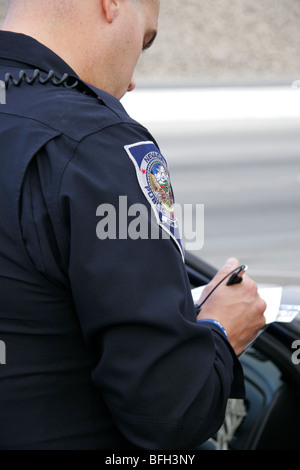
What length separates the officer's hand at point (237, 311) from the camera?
1.27 metres

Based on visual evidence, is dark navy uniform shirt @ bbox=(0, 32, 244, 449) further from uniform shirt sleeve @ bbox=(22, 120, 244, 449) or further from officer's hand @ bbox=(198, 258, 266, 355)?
officer's hand @ bbox=(198, 258, 266, 355)

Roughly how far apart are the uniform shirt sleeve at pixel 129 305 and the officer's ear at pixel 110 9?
0.24 metres

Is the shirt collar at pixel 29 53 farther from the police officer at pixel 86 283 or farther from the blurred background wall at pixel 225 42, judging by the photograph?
the blurred background wall at pixel 225 42

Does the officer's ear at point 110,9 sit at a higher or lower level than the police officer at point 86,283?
higher

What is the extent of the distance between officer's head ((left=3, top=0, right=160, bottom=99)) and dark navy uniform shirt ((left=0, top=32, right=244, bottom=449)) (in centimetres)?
11

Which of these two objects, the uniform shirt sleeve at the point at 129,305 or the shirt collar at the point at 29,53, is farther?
the shirt collar at the point at 29,53

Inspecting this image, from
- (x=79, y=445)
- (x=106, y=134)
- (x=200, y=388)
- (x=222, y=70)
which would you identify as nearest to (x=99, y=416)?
(x=79, y=445)

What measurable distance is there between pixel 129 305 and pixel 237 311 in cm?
36

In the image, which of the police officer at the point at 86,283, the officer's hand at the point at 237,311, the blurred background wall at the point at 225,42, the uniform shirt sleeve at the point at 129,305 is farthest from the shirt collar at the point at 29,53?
the blurred background wall at the point at 225,42

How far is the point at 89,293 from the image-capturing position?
3.28 feet

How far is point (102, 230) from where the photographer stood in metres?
1.00

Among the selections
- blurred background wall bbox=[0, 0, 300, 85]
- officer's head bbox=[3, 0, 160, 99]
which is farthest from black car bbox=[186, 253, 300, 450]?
blurred background wall bbox=[0, 0, 300, 85]

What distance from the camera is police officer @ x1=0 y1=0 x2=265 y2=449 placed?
3.28 feet
